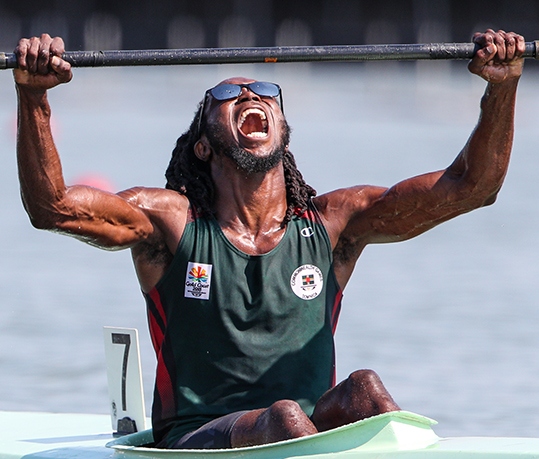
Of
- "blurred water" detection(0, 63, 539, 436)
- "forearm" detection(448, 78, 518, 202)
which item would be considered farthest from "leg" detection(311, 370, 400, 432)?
"blurred water" detection(0, 63, 539, 436)

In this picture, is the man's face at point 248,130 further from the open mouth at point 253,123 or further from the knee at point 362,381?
the knee at point 362,381

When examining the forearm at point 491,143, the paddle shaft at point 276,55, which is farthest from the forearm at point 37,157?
the forearm at point 491,143

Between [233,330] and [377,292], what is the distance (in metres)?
6.22

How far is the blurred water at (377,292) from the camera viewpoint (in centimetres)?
759

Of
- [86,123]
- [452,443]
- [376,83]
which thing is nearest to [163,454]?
[452,443]

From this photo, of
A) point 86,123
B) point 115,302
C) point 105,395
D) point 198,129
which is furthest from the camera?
point 86,123

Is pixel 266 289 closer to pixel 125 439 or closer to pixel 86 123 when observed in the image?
pixel 125 439

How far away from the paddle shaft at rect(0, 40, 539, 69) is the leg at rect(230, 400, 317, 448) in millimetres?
1271

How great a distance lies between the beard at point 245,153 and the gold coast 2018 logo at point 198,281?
1.36 feet

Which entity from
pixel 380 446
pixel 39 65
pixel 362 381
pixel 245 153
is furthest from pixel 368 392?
pixel 39 65

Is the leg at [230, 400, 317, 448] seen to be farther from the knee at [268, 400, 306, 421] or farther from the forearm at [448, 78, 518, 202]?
the forearm at [448, 78, 518, 202]

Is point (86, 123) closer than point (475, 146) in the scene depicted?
No

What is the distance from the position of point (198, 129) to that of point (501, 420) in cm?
325

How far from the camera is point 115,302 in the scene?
9906mm
